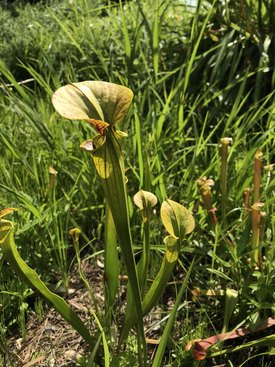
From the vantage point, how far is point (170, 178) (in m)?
1.55

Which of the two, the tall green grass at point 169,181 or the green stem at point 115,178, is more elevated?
the green stem at point 115,178

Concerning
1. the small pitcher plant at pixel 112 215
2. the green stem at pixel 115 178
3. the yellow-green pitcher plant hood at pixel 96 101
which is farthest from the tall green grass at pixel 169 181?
the yellow-green pitcher plant hood at pixel 96 101

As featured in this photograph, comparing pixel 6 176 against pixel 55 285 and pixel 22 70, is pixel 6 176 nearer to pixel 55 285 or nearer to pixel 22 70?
pixel 55 285

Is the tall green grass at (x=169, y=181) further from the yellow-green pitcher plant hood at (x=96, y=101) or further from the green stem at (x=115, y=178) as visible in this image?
the yellow-green pitcher plant hood at (x=96, y=101)

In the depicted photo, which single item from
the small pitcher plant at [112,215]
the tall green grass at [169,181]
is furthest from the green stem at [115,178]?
the tall green grass at [169,181]

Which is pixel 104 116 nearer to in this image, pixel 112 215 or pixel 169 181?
pixel 112 215

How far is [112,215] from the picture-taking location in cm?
76

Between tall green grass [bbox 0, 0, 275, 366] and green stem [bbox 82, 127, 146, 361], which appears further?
tall green grass [bbox 0, 0, 275, 366]

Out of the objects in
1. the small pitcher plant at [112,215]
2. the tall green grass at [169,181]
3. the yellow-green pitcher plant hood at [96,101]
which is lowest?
the tall green grass at [169,181]

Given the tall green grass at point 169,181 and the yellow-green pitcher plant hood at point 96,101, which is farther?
the tall green grass at point 169,181

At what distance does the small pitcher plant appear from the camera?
66 centimetres

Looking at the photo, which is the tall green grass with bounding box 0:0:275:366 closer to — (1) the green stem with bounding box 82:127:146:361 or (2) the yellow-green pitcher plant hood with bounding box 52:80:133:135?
(1) the green stem with bounding box 82:127:146:361

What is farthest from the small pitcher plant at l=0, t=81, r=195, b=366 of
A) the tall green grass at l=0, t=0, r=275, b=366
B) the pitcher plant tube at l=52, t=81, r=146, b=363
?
the tall green grass at l=0, t=0, r=275, b=366

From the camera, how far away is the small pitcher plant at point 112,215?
0.66 metres
